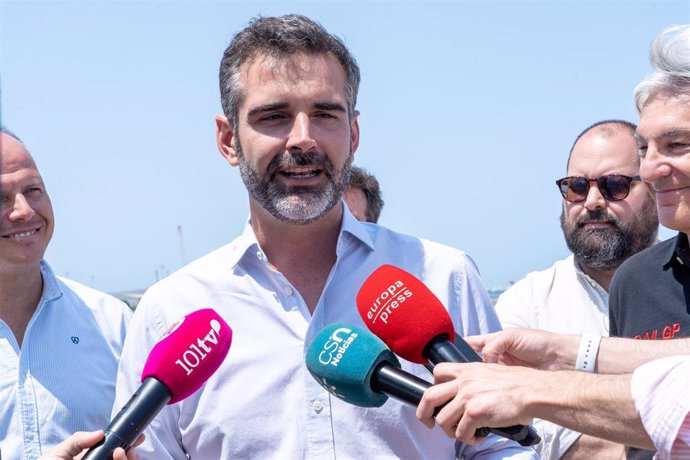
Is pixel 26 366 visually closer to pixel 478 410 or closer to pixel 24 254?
pixel 24 254

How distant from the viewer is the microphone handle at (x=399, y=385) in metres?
2.66

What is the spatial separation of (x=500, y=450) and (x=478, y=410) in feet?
2.84

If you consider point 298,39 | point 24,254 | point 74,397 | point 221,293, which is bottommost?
point 74,397

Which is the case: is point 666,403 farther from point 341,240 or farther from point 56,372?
point 56,372

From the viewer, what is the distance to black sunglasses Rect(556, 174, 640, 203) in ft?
18.7

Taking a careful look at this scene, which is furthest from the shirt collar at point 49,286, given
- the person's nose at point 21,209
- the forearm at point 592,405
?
the forearm at point 592,405

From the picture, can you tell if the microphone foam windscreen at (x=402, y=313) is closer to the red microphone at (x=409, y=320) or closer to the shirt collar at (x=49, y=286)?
the red microphone at (x=409, y=320)

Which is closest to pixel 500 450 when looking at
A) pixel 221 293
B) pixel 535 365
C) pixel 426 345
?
pixel 535 365

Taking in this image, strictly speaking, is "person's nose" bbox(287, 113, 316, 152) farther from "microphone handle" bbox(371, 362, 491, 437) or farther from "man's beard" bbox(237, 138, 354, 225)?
"microphone handle" bbox(371, 362, 491, 437)

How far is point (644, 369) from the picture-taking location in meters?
2.54

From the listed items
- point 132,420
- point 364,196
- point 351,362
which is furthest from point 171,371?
point 364,196

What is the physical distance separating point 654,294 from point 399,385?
5.83ft

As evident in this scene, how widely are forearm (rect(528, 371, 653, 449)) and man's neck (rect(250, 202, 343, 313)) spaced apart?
4.35 ft

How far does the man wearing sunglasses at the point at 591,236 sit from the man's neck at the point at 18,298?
2734 millimetres
